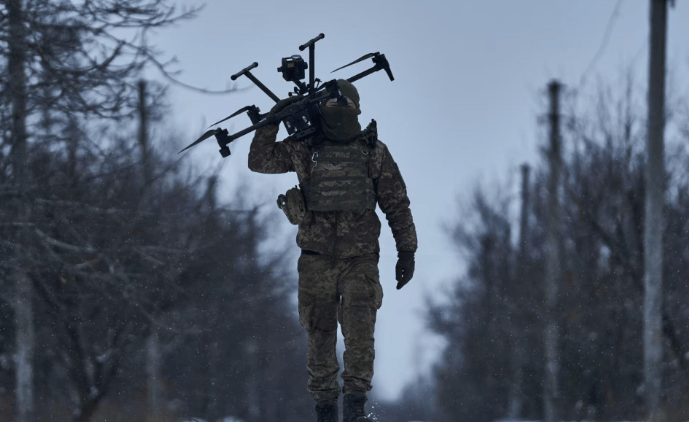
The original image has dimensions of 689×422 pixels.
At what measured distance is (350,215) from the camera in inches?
211

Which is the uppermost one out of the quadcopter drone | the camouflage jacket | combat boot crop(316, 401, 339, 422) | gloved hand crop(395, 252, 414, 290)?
the quadcopter drone

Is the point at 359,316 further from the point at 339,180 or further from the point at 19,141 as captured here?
the point at 19,141

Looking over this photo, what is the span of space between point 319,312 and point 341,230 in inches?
19.5

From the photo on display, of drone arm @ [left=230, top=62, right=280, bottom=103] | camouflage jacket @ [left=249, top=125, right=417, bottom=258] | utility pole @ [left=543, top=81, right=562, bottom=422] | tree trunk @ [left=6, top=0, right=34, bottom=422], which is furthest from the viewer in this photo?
utility pole @ [left=543, top=81, right=562, bottom=422]

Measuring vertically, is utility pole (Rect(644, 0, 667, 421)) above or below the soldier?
above

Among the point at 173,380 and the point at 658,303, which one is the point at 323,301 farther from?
the point at 173,380

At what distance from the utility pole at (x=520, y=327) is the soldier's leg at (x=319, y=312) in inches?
646

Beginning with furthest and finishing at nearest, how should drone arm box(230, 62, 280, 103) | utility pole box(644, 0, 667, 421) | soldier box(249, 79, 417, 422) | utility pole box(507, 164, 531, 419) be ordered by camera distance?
utility pole box(507, 164, 531, 419), utility pole box(644, 0, 667, 421), soldier box(249, 79, 417, 422), drone arm box(230, 62, 280, 103)

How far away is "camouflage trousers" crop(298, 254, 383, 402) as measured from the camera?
17.3 ft

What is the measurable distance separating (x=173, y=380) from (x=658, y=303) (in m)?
14.3

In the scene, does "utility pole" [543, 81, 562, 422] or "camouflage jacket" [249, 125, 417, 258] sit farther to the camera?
"utility pole" [543, 81, 562, 422]

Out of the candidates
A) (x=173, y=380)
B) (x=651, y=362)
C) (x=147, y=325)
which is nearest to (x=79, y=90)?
(x=651, y=362)

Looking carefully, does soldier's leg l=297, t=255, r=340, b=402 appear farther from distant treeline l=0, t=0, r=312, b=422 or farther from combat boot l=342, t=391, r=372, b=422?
distant treeline l=0, t=0, r=312, b=422

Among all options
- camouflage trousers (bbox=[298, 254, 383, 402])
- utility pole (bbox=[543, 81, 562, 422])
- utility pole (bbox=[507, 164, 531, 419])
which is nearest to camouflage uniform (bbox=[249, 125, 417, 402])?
camouflage trousers (bbox=[298, 254, 383, 402])
